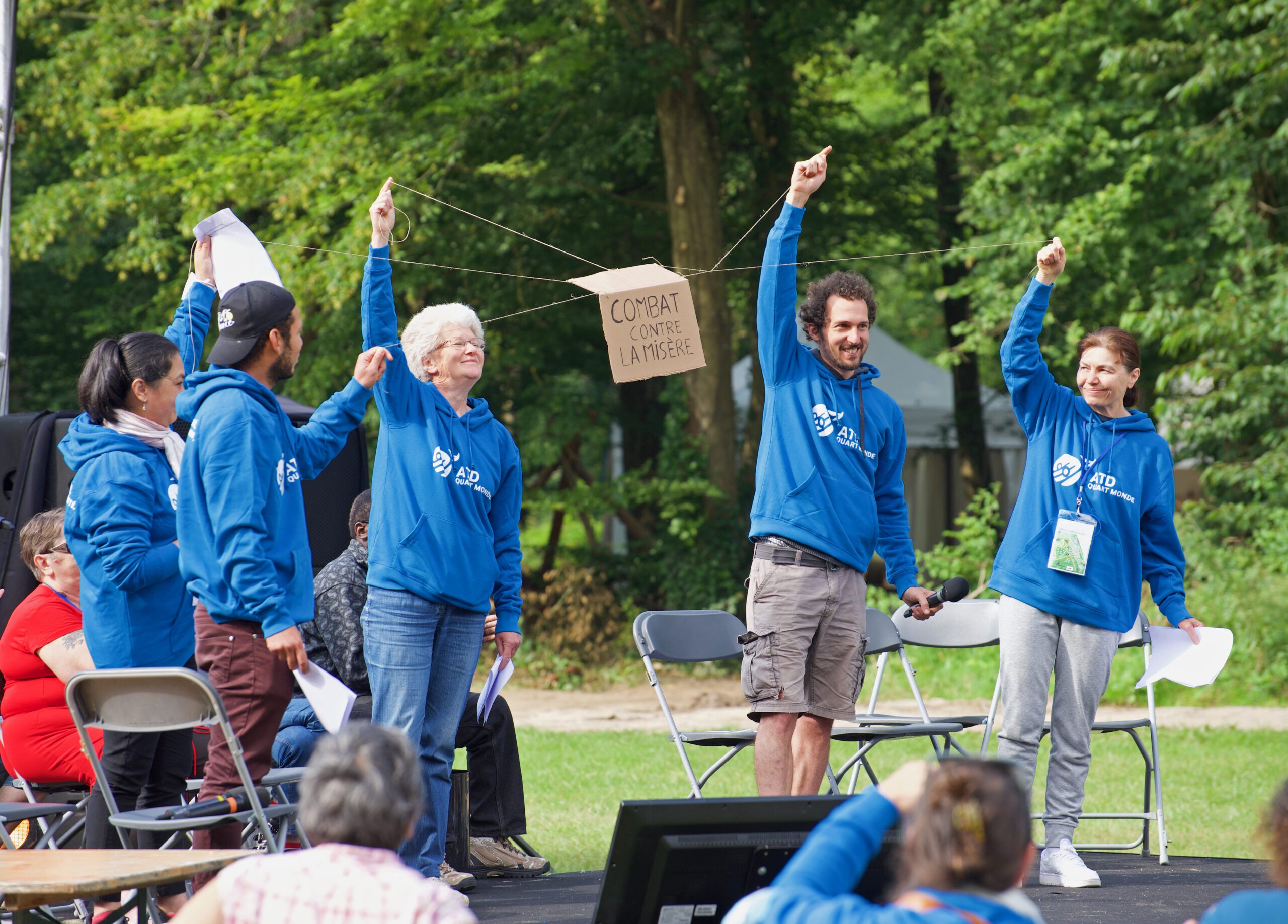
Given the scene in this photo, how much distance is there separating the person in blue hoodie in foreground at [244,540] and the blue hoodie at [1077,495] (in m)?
2.32

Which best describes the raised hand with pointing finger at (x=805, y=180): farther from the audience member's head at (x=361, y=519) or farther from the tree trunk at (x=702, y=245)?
the tree trunk at (x=702, y=245)

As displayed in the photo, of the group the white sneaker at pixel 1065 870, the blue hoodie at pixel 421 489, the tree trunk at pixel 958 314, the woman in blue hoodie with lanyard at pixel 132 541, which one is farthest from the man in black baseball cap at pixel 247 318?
the tree trunk at pixel 958 314

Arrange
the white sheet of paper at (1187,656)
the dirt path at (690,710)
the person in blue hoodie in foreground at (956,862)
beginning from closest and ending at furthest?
the person in blue hoodie in foreground at (956,862) → the white sheet of paper at (1187,656) → the dirt path at (690,710)

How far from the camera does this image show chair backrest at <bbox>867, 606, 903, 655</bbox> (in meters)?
5.68

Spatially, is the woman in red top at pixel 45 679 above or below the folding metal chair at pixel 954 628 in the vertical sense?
above

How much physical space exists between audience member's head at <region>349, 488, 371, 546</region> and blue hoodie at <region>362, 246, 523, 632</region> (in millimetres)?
822

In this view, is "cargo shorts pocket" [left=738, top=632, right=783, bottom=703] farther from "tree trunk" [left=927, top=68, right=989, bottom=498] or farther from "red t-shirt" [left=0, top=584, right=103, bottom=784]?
"tree trunk" [left=927, top=68, right=989, bottom=498]

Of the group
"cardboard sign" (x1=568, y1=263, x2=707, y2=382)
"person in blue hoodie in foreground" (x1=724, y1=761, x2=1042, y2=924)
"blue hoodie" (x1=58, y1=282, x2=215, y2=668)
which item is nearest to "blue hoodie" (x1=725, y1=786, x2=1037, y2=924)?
"person in blue hoodie in foreground" (x1=724, y1=761, x2=1042, y2=924)

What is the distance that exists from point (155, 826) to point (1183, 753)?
6938 mm

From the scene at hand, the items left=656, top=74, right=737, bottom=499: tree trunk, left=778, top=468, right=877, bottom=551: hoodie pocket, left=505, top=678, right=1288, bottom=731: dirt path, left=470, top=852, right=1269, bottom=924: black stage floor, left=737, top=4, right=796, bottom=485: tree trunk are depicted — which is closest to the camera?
left=470, top=852, right=1269, bottom=924: black stage floor

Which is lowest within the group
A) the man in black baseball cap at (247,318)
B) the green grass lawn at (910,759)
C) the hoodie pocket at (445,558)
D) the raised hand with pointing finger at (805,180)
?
the green grass lawn at (910,759)

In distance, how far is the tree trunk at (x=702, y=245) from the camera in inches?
520

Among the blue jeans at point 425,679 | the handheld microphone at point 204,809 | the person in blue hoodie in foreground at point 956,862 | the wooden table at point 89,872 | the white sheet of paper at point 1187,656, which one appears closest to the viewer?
the person in blue hoodie in foreground at point 956,862

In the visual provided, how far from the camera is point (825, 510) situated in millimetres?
4113
